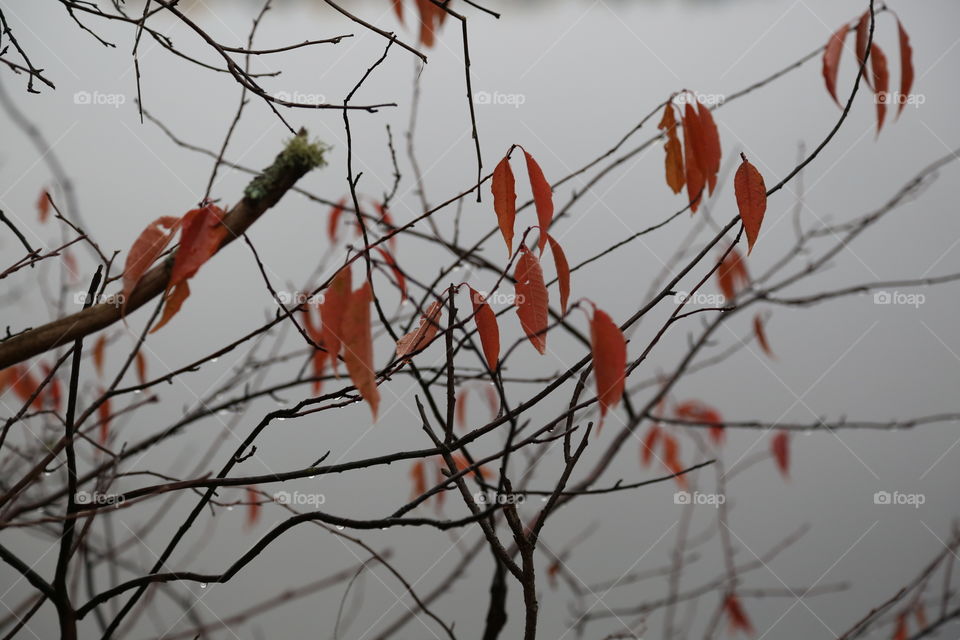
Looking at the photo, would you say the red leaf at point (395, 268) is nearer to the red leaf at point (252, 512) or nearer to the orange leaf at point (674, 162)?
the orange leaf at point (674, 162)

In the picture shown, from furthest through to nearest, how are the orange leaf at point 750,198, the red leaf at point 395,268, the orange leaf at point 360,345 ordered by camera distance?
the red leaf at point 395,268
the orange leaf at point 750,198
the orange leaf at point 360,345

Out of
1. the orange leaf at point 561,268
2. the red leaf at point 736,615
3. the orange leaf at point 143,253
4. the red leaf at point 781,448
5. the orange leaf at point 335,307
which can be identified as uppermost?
the orange leaf at point 143,253

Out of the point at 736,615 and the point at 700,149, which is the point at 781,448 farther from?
the point at 700,149

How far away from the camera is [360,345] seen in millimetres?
469

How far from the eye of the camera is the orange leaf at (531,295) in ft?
1.87

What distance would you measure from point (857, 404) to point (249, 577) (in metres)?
1.48

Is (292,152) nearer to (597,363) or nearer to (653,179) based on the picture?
(597,363)

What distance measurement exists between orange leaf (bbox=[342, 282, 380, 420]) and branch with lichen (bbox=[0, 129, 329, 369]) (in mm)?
249

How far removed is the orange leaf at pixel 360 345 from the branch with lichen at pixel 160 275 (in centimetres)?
25

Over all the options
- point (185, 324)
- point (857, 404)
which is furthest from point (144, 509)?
point (857, 404)

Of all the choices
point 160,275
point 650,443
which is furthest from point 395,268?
point 650,443

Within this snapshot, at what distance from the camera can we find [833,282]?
1802 millimetres

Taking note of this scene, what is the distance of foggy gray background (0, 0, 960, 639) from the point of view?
5.48ft

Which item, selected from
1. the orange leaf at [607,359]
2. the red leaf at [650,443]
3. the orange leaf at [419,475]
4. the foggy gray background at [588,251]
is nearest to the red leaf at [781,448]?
the foggy gray background at [588,251]
